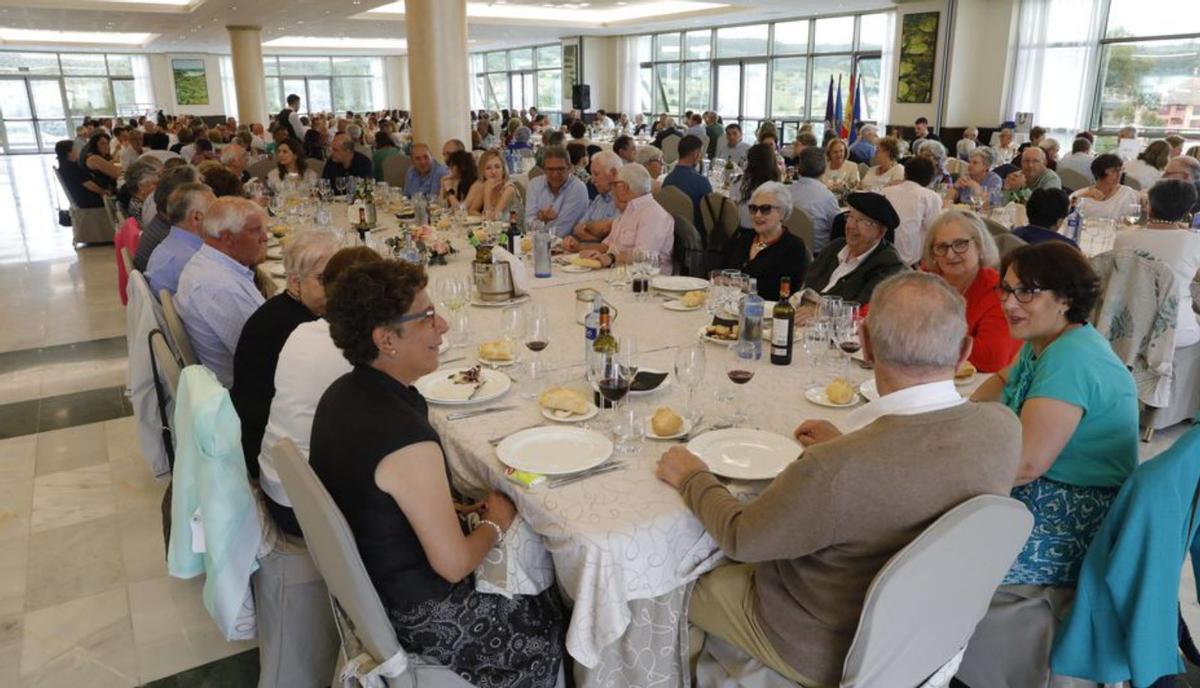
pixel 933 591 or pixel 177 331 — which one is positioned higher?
pixel 177 331

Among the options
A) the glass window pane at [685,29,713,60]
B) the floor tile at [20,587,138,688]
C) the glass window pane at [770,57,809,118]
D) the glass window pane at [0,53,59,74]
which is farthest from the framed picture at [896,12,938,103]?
the glass window pane at [0,53,59,74]

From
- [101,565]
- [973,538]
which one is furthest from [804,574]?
[101,565]

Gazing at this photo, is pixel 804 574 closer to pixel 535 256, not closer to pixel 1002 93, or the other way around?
pixel 535 256

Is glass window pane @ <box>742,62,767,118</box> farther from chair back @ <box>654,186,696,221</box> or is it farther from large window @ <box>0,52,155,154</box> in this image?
large window @ <box>0,52,155,154</box>

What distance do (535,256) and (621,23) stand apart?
56.7 feet

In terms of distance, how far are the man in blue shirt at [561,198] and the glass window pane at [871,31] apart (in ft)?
37.8

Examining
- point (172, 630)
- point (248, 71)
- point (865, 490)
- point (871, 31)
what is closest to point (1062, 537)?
point (865, 490)

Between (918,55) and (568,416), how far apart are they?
44.4ft

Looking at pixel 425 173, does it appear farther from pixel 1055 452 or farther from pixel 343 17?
pixel 343 17

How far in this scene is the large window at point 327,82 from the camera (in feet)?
98.4

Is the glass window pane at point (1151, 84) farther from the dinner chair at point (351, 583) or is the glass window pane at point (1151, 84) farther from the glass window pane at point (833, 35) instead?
the dinner chair at point (351, 583)

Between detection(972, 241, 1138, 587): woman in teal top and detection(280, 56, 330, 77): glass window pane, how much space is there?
1267 inches

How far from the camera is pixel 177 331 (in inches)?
119

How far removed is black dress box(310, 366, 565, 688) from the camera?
169 cm
